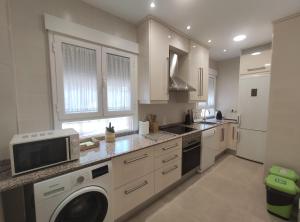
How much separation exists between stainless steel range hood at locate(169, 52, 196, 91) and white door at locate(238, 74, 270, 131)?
4.48 feet

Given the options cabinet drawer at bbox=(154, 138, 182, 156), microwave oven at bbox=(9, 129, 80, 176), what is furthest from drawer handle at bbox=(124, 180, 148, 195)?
microwave oven at bbox=(9, 129, 80, 176)

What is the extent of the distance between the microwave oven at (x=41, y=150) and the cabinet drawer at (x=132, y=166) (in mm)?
422

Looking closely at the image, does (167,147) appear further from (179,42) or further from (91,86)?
(179,42)

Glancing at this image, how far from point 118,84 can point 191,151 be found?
5.23 ft

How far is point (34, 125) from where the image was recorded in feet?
4.70

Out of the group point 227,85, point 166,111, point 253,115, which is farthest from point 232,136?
point 166,111

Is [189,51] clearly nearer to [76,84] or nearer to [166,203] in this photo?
[76,84]

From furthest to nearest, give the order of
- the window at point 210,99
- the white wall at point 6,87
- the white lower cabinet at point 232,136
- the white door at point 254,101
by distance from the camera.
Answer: the window at point 210,99
the white lower cabinet at point 232,136
the white door at point 254,101
the white wall at point 6,87

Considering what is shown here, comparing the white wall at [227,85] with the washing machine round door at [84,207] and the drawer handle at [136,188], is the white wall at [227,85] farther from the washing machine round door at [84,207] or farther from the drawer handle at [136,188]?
the washing machine round door at [84,207]

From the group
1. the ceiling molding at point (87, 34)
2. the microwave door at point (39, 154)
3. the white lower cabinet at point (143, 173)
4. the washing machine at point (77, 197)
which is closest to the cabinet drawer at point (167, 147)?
the white lower cabinet at point (143, 173)

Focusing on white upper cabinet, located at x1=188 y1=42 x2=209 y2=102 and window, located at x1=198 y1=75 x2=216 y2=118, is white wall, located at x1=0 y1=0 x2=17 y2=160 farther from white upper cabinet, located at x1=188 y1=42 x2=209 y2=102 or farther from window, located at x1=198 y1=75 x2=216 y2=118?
window, located at x1=198 y1=75 x2=216 y2=118

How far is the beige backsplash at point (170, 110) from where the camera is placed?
2.44 m

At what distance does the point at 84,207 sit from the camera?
1286 millimetres

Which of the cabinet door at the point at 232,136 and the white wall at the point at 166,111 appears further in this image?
the cabinet door at the point at 232,136
